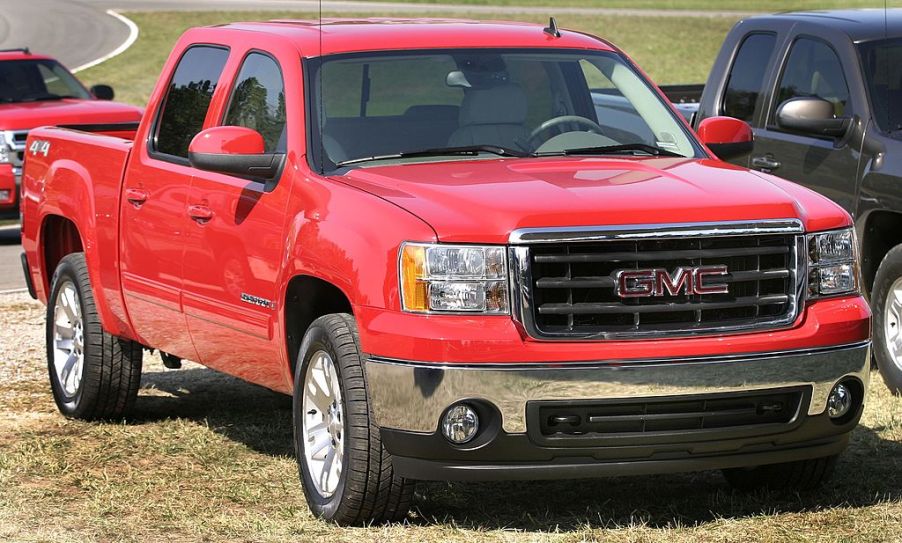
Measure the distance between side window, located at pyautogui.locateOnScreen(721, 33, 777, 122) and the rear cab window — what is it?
0.74 feet

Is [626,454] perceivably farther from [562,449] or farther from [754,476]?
[754,476]

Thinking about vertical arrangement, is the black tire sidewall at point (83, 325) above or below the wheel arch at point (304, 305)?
below

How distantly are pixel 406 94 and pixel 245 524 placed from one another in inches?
74.8

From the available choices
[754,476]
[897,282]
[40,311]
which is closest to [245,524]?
[754,476]

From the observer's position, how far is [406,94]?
23.3 ft

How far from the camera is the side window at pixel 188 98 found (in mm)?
7574

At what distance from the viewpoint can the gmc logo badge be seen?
18.6 feet

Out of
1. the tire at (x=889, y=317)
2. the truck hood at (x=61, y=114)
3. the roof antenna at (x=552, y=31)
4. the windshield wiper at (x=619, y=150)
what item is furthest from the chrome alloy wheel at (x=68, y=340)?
the truck hood at (x=61, y=114)

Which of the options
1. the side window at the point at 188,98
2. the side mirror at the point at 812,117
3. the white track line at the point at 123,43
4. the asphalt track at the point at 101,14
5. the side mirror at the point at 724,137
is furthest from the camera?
the asphalt track at the point at 101,14

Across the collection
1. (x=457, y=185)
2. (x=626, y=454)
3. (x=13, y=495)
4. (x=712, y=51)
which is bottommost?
(x=712, y=51)

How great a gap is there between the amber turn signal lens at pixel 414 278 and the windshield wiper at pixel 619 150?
130cm

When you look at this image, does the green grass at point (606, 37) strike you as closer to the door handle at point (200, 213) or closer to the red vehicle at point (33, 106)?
the red vehicle at point (33, 106)

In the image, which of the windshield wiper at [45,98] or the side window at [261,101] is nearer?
the side window at [261,101]

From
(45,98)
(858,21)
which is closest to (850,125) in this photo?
(858,21)
